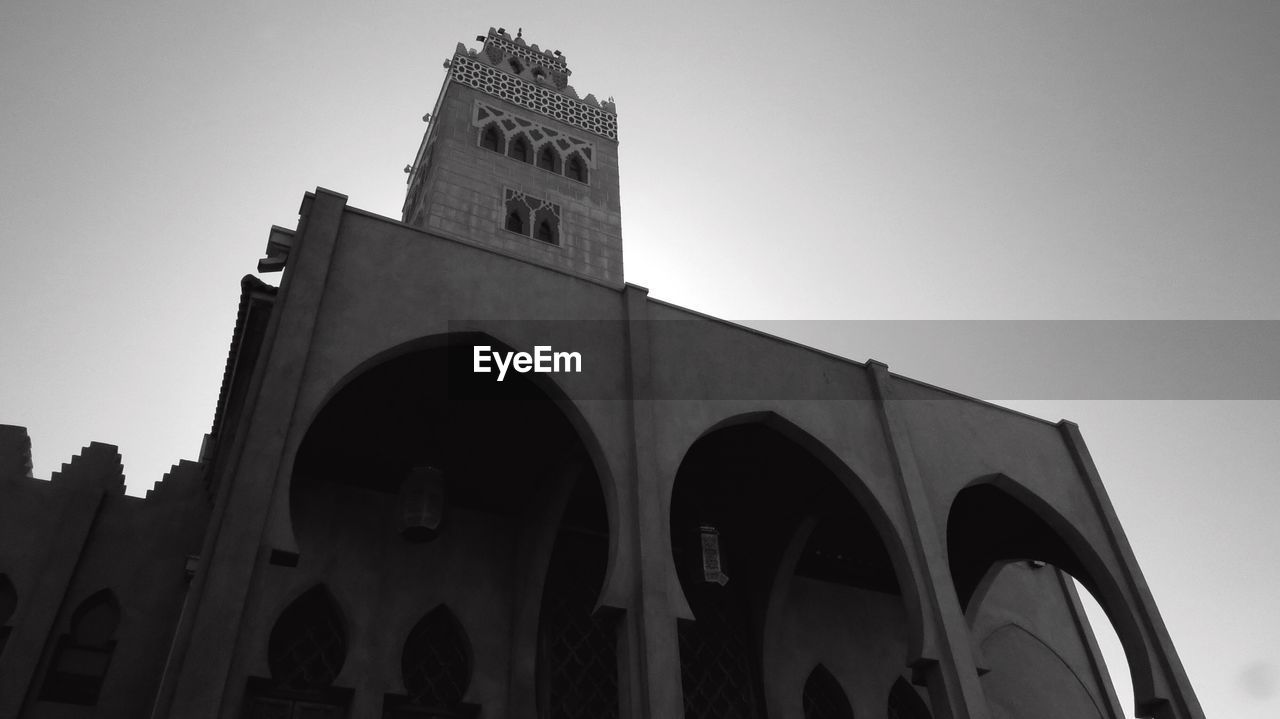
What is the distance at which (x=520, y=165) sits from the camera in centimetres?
1458

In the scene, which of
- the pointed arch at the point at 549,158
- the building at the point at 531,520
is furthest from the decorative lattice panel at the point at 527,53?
the building at the point at 531,520

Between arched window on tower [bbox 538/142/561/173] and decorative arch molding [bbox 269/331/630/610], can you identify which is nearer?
decorative arch molding [bbox 269/331/630/610]

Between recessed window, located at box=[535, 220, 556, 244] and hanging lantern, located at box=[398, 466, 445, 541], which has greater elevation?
recessed window, located at box=[535, 220, 556, 244]

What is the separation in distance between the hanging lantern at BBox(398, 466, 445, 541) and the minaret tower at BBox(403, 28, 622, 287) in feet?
17.1

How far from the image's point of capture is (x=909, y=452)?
8414 mm

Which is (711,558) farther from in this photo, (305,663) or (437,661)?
(305,663)

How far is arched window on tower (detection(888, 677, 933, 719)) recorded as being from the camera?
10.9m

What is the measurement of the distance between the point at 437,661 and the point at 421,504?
6.37ft

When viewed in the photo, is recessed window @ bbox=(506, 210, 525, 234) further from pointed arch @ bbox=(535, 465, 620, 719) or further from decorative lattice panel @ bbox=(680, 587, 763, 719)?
decorative lattice panel @ bbox=(680, 587, 763, 719)

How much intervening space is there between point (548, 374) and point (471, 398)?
129 centimetres

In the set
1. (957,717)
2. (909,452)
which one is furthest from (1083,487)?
(957,717)

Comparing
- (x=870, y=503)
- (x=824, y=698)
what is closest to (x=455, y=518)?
(x=870, y=503)

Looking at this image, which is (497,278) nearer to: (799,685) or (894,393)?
(894,393)

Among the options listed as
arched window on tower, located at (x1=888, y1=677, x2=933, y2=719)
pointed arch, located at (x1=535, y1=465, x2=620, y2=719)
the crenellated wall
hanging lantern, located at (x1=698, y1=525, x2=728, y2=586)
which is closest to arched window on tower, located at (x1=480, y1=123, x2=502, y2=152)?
pointed arch, located at (x1=535, y1=465, x2=620, y2=719)
